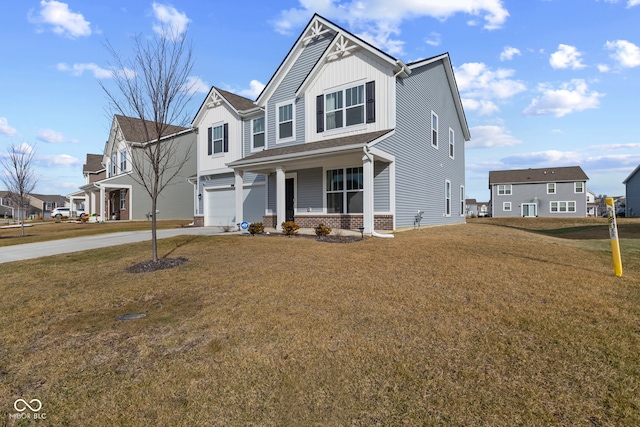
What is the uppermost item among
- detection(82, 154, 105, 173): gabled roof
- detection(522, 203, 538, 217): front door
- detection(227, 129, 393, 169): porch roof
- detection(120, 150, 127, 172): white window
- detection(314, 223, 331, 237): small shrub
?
detection(82, 154, 105, 173): gabled roof

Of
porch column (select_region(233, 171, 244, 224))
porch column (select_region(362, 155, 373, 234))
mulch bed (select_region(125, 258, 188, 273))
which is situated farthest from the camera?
porch column (select_region(233, 171, 244, 224))

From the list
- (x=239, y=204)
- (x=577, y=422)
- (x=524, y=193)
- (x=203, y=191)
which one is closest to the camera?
(x=577, y=422)

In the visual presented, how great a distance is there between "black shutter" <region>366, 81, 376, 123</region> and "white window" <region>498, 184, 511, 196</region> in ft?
141

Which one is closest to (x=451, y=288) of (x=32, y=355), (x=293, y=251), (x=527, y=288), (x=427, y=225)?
(x=527, y=288)

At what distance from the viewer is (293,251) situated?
919 cm

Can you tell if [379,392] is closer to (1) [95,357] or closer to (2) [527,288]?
(1) [95,357]

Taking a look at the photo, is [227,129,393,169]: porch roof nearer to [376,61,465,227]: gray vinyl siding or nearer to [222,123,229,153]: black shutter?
[376,61,465,227]: gray vinyl siding

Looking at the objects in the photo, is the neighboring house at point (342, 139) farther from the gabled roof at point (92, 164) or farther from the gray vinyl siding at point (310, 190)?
the gabled roof at point (92, 164)

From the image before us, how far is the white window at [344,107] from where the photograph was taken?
46.2 feet

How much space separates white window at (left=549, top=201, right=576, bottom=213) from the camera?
4438 centimetres

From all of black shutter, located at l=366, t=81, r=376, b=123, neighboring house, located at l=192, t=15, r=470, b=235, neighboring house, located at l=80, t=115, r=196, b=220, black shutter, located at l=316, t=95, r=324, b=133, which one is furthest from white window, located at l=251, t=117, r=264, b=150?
neighboring house, located at l=80, t=115, r=196, b=220

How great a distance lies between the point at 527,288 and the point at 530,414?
3501 mm

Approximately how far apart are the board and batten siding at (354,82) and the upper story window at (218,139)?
670cm

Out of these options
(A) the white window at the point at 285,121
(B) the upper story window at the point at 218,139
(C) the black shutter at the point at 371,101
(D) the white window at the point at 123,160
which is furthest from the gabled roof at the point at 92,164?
(C) the black shutter at the point at 371,101
